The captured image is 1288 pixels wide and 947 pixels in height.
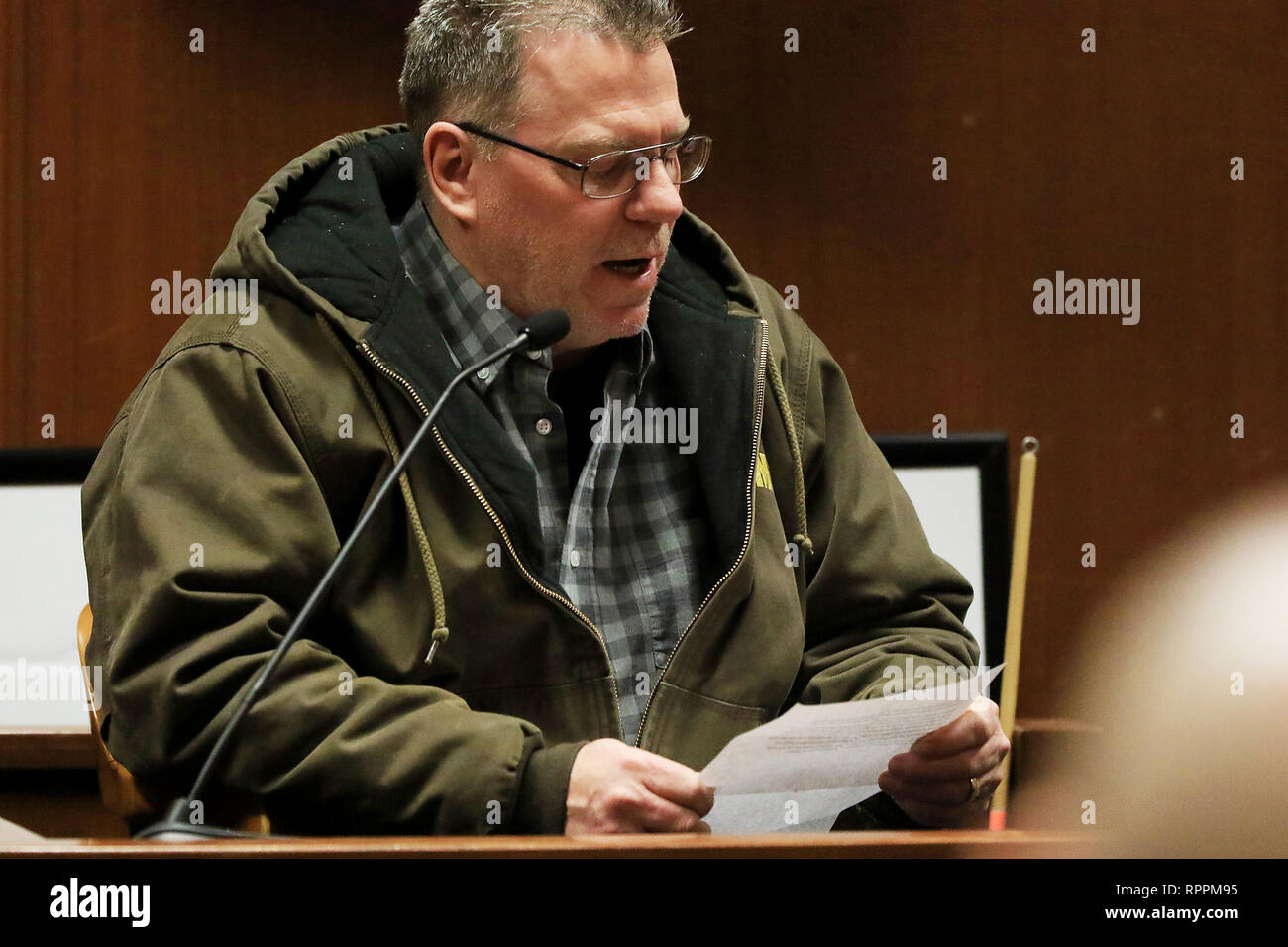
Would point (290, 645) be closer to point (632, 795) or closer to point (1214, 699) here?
point (632, 795)

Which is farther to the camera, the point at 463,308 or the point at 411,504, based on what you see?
the point at 463,308

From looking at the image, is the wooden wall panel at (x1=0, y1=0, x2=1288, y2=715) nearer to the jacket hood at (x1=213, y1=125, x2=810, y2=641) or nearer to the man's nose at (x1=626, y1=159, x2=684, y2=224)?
the jacket hood at (x1=213, y1=125, x2=810, y2=641)

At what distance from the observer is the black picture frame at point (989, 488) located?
2.29 m

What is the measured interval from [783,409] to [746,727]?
36 centimetres

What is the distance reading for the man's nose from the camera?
1551mm

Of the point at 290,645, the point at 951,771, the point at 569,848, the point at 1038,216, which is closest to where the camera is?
the point at 569,848

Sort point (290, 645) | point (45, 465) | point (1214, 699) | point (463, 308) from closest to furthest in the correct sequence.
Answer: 1. point (1214, 699)
2. point (290, 645)
3. point (463, 308)
4. point (45, 465)

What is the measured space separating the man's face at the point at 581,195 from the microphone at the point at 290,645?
0.89 feet

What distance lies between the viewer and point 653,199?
5.08 ft

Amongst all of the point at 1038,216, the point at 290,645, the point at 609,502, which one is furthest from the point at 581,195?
the point at 1038,216

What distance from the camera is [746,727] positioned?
60.2 inches

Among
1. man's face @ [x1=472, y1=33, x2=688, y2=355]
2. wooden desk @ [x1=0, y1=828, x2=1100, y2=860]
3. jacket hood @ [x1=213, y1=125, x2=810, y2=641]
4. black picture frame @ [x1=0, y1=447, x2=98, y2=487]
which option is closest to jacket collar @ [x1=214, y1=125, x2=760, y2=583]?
jacket hood @ [x1=213, y1=125, x2=810, y2=641]

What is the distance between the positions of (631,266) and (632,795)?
2.03 ft
